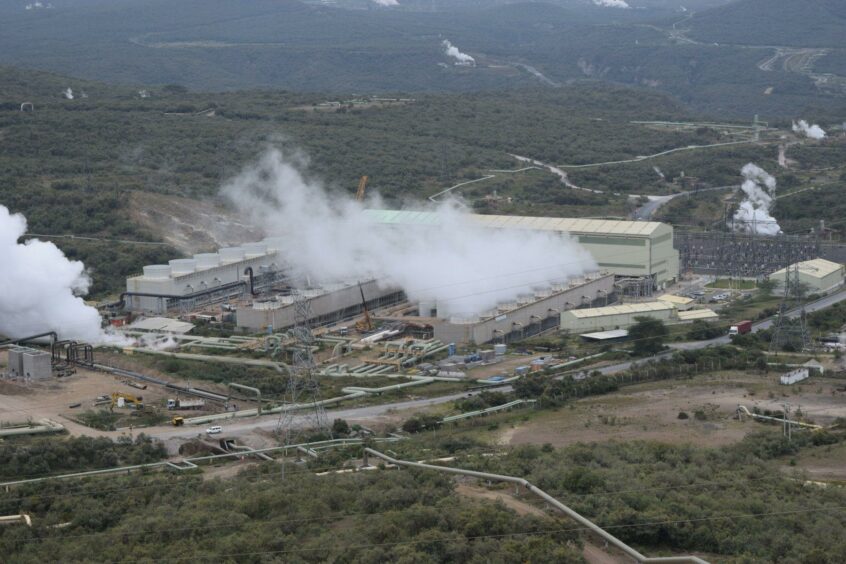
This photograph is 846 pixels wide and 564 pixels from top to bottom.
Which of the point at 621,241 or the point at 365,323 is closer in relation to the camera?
the point at 365,323

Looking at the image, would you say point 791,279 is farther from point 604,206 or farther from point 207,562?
point 207,562

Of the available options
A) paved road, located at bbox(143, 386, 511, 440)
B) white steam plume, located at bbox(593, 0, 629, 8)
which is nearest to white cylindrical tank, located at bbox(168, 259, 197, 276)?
paved road, located at bbox(143, 386, 511, 440)

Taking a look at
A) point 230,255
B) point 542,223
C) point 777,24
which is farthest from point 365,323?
point 777,24

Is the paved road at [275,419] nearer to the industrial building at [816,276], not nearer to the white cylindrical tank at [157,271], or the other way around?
the white cylindrical tank at [157,271]

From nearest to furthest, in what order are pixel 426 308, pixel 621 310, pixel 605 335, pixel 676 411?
pixel 676 411
pixel 605 335
pixel 621 310
pixel 426 308

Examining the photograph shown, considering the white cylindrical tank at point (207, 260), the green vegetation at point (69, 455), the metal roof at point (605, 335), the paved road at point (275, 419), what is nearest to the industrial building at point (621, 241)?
the white cylindrical tank at point (207, 260)

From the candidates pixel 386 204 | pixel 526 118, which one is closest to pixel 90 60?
pixel 526 118

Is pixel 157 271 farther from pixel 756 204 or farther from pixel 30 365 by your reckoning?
pixel 756 204
